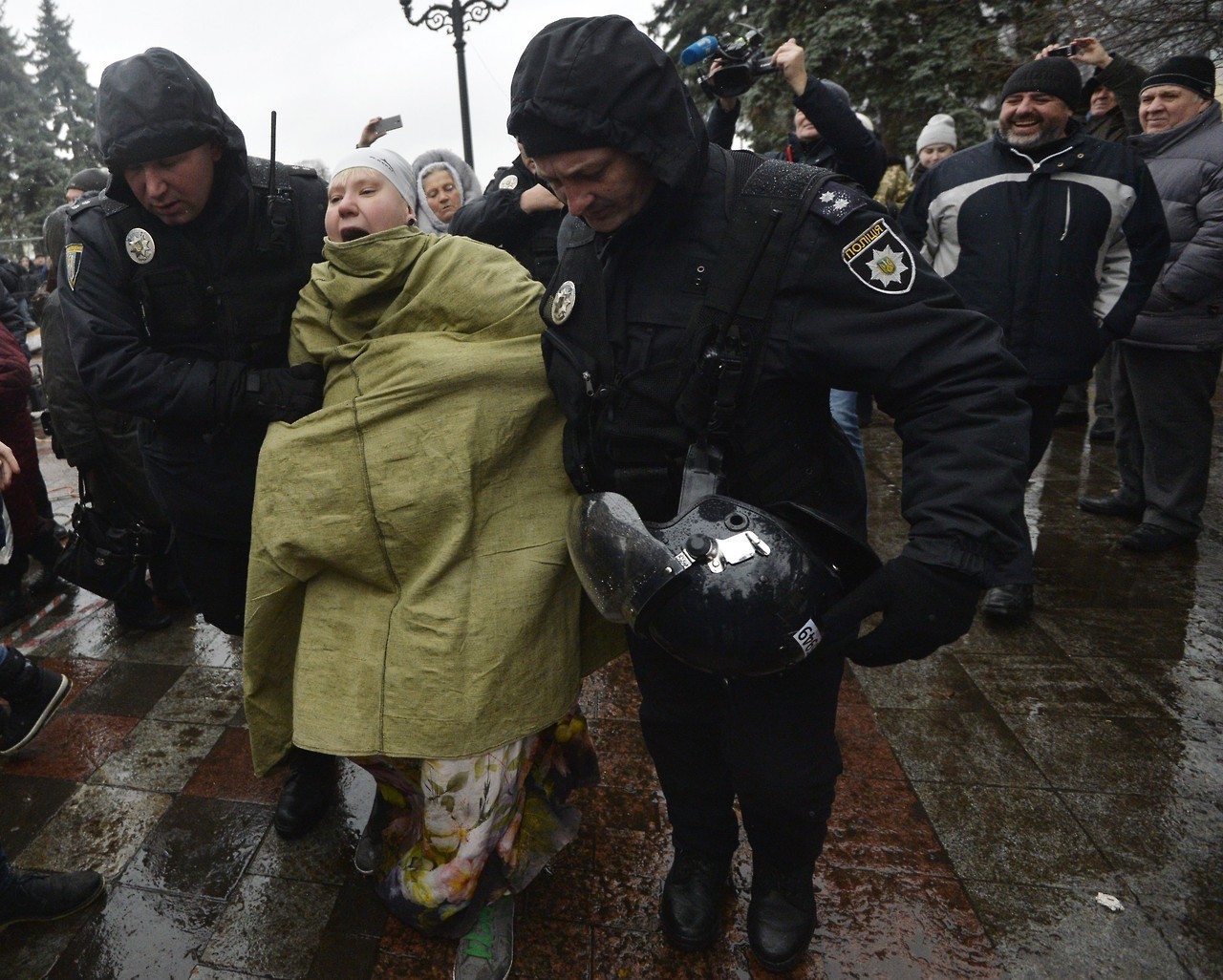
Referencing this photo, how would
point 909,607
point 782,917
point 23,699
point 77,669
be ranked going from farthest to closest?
1. point 77,669
2. point 23,699
3. point 782,917
4. point 909,607

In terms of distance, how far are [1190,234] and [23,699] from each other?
504 cm

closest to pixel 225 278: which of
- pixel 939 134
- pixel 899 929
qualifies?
pixel 899 929

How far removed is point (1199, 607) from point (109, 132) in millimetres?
4123

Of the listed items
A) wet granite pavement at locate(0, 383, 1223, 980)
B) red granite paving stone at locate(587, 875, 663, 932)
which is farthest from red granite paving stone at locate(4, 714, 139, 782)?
red granite paving stone at locate(587, 875, 663, 932)

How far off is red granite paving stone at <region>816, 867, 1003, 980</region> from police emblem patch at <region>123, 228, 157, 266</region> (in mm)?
2345

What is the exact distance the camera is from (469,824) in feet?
5.79

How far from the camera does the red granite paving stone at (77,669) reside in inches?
125

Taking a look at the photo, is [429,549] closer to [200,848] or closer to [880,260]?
[880,260]

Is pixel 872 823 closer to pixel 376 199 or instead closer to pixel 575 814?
pixel 575 814

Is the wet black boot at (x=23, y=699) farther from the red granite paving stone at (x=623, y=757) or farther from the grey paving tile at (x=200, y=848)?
the red granite paving stone at (x=623, y=757)

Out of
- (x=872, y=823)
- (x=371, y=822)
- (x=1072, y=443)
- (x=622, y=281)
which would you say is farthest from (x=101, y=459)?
(x=1072, y=443)

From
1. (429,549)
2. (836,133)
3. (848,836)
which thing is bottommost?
(848,836)

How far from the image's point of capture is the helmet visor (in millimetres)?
1387

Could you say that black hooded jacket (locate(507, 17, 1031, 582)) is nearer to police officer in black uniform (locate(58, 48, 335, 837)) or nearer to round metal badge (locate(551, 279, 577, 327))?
round metal badge (locate(551, 279, 577, 327))
